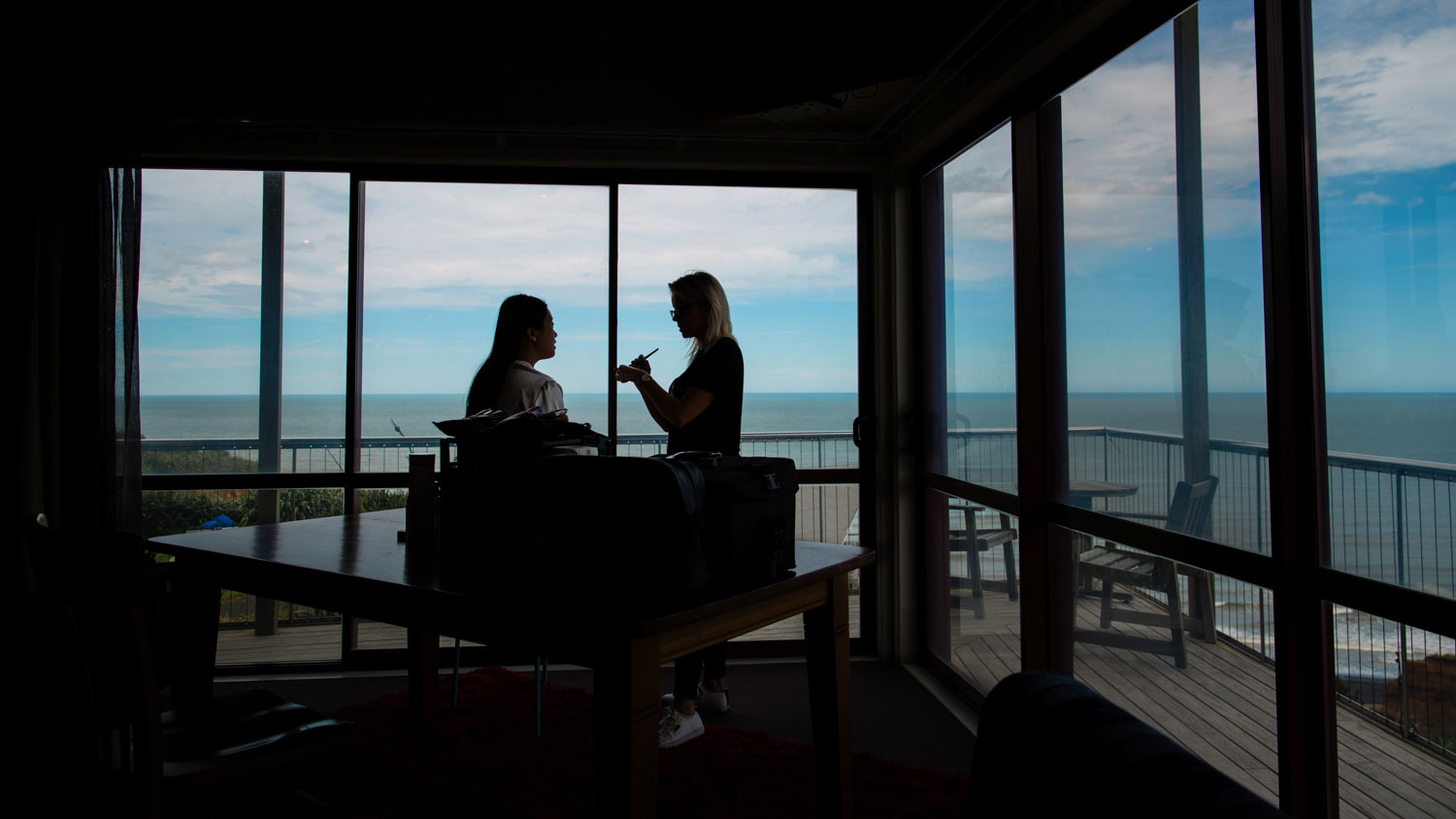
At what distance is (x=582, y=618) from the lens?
4.42 feet

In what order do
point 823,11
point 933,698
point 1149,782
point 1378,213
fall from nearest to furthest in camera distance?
1. point 1149,782
2. point 1378,213
3. point 823,11
4. point 933,698

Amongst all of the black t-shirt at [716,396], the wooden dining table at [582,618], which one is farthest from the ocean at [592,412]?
the wooden dining table at [582,618]

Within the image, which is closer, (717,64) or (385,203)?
(717,64)

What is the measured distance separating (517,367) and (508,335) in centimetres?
14

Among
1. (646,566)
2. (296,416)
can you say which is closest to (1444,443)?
(646,566)

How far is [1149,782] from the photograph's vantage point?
71cm

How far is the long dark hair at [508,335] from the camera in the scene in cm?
286

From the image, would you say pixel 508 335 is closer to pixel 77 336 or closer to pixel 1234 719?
pixel 77 336

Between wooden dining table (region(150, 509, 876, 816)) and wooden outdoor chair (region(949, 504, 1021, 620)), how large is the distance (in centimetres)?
118

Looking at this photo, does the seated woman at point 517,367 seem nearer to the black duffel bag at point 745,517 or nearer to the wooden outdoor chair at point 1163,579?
the black duffel bag at point 745,517

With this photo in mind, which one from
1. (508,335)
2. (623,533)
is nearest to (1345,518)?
(623,533)

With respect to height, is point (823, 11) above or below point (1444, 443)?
above

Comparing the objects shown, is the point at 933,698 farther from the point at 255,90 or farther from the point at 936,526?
the point at 255,90

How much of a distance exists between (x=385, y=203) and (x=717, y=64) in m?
1.87
